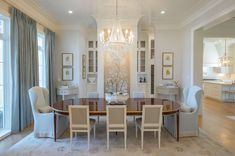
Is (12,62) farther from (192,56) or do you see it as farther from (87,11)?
(192,56)

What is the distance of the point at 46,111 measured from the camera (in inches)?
166

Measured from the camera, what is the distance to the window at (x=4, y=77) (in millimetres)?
4270

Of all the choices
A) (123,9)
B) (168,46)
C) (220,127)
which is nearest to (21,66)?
(123,9)

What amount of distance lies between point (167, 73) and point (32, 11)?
A: 15.5 feet

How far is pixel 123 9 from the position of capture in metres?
5.60

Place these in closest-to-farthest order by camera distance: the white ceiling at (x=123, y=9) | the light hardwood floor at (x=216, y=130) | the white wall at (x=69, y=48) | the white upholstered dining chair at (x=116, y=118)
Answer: the white upholstered dining chair at (x=116, y=118) → the light hardwood floor at (x=216, y=130) → the white ceiling at (x=123, y=9) → the white wall at (x=69, y=48)

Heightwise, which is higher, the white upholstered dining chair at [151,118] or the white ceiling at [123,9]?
the white ceiling at [123,9]

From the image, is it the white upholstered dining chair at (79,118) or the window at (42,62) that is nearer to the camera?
the white upholstered dining chair at (79,118)

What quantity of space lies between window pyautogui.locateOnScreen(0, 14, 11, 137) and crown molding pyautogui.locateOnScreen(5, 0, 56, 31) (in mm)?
463

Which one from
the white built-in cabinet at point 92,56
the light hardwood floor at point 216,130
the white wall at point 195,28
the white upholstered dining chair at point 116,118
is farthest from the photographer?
the white built-in cabinet at point 92,56

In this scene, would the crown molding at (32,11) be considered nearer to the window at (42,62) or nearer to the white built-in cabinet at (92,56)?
the window at (42,62)

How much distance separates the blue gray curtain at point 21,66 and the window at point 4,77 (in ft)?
0.51

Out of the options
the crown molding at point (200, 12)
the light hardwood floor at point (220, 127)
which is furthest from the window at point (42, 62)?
the light hardwood floor at point (220, 127)

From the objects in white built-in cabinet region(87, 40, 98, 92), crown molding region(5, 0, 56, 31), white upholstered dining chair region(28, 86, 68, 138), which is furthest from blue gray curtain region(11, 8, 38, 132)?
white built-in cabinet region(87, 40, 98, 92)
